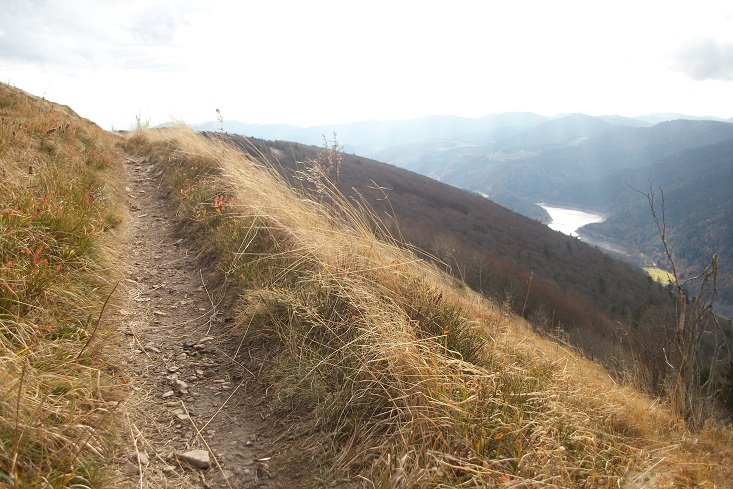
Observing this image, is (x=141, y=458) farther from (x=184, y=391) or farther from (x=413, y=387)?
(x=413, y=387)

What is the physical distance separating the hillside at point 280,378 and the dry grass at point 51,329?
0.04ft

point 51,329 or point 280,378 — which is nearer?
point 51,329

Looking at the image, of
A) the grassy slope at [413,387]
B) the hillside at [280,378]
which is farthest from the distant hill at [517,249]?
the hillside at [280,378]

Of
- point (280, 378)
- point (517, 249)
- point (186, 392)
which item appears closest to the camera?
point (186, 392)

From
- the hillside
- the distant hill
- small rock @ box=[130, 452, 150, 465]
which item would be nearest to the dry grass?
the hillside

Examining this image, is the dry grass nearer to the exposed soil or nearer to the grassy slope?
the exposed soil

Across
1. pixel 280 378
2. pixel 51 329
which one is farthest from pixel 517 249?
pixel 51 329

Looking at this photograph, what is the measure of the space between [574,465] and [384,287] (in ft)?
5.32

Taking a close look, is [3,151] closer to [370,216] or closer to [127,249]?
[127,249]

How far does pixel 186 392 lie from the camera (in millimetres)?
2572

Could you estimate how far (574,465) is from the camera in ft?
6.32

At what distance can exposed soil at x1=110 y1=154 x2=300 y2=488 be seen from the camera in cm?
201

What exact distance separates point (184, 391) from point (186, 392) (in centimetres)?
1

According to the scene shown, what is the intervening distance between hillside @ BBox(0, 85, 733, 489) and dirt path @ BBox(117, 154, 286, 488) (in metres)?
0.01
